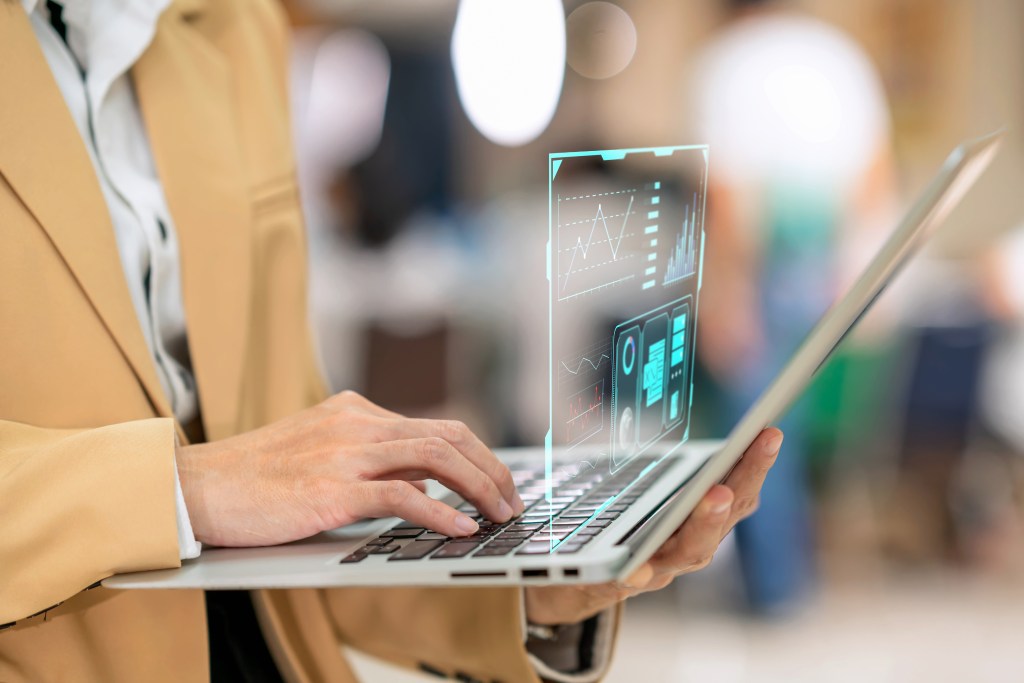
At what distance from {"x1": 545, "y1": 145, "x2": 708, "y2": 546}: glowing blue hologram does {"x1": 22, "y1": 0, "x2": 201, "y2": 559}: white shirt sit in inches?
15.8

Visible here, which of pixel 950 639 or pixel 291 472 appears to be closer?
pixel 291 472

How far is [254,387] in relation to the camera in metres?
0.99

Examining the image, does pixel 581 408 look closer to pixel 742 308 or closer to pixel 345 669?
pixel 345 669

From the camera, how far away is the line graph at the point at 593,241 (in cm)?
61

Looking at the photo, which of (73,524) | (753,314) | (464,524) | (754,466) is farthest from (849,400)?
(73,524)

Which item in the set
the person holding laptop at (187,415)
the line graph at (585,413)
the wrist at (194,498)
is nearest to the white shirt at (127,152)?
the person holding laptop at (187,415)

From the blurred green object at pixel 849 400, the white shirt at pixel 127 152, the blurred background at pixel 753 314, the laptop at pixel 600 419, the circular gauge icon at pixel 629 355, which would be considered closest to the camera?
the laptop at pixel 600 419

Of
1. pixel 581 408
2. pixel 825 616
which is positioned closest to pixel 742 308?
pixel 825 616

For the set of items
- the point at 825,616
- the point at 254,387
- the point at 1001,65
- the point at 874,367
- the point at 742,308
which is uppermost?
the point at 1001,65

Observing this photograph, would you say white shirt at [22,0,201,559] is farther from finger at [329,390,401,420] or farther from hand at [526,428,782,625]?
hand at [526,428,782,625]

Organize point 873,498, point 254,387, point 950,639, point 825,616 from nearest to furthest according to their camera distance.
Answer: point 254,387 → point 950,639 → point 825,616 → point 873,498

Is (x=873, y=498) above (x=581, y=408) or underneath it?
underneath

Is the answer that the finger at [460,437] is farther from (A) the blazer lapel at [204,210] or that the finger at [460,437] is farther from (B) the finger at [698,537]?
(A) the blazer lapel at [204,210]

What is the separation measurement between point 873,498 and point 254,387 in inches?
120
